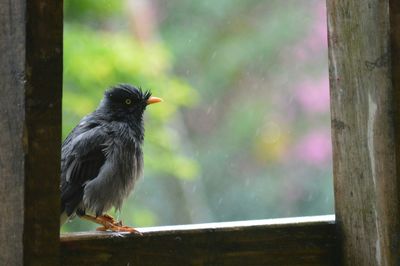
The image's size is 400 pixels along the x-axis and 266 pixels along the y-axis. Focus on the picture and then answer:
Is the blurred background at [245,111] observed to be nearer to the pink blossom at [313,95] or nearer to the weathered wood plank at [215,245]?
the pink blossom at [313,95]

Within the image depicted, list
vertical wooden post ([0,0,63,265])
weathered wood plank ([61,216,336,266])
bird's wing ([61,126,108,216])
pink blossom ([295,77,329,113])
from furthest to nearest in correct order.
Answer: pink blossom ([295,77,329,113]), bird's wing ([61,126,108,216]), weathered wood plank ([61,216,336,266]), vertical wooden post ([0,0,63,265])

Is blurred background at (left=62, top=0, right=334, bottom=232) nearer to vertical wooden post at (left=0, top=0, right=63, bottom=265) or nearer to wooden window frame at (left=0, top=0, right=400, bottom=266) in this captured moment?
wooden window frame at (left=0, top=0, right=400, bottom=266)

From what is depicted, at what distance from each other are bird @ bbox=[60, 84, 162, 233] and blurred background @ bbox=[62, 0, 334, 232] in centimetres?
508

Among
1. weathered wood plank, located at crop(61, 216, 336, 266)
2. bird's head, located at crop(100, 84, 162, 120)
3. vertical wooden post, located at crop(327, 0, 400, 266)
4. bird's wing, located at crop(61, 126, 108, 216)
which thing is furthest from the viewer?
bird's head, located at crop(100, 84, 162, 120)

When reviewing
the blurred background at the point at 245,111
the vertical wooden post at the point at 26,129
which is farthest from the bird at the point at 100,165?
the blurred background at the point at 245,111

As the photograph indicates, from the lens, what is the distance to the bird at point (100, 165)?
10.0 feet

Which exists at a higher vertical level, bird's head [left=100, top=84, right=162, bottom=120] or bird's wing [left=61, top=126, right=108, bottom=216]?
bird's head [left=100, top=84, right=162, bottom=120]

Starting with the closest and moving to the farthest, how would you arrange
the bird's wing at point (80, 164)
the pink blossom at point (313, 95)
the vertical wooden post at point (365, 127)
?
the vertical wooden post at point (365, 127) → the bird's wing at point (80, 164) → the pink blossom at point (313, 95)

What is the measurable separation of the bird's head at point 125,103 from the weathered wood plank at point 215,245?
1881 mm

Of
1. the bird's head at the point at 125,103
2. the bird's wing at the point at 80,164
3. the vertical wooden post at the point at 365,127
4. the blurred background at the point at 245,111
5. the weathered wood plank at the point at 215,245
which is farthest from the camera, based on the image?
the blurred background at the point at 245,111

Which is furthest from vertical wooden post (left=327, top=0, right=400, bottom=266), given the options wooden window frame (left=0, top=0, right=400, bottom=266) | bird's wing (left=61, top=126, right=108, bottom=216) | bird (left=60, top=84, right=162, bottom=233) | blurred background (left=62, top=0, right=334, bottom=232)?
blurred background (left=62, top=0, right=334, bottom=232)

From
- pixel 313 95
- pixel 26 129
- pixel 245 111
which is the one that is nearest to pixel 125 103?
pixel 26 129

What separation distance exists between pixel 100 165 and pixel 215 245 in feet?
4.82

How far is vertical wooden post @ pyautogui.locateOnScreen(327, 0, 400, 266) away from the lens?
190 centimetres
